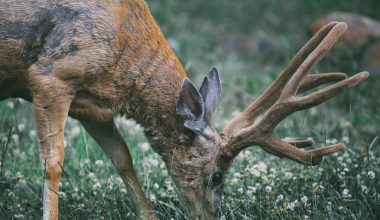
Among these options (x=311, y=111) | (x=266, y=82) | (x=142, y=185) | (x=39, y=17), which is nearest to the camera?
(x=39, y=17)

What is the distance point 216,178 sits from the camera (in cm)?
517

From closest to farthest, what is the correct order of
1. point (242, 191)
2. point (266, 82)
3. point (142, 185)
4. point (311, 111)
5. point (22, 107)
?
point (242, 191)
point (142, 185)
point (22, 107)
point (311, 111)
point (266, 82)

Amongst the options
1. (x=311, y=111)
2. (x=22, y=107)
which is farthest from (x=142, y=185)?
(x=311, y=111)

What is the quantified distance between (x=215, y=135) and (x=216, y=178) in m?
0.31

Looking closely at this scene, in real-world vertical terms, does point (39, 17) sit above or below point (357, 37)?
above

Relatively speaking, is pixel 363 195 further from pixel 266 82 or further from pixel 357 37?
pixel 357 37

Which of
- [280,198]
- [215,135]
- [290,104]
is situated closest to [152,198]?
[215,135]

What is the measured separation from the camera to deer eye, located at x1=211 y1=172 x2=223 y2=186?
5.17m

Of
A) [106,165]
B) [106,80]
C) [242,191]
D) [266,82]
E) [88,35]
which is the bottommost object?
[266,82]

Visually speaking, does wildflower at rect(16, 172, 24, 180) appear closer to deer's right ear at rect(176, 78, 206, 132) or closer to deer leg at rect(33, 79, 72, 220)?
deer leg at rect(33, 79, 72, 220)

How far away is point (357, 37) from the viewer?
406 inches

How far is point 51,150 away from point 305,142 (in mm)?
1814

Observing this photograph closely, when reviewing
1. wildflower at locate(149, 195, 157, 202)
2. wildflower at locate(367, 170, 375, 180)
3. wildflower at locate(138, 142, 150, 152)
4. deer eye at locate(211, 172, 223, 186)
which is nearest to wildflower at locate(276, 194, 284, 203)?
deer eye at locate(211, 172, 223, 186)

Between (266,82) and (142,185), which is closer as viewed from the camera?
(142,185)
